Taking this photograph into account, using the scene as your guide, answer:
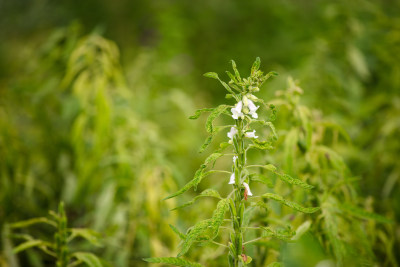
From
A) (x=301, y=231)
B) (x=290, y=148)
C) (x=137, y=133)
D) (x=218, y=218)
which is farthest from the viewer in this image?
(x=137, y=133)

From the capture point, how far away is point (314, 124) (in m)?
1.03

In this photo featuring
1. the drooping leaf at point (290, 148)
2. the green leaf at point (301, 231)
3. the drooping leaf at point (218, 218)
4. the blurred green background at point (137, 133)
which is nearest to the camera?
the drooping leaf at point (218, 218)

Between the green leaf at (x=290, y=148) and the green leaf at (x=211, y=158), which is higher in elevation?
the green leaf at (x=290, y=148)

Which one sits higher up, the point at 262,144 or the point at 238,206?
the point at 262,144

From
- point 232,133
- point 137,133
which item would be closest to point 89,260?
point 232,133

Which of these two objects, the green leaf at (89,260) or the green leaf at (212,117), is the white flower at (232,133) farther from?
the green leaf at (89,260)

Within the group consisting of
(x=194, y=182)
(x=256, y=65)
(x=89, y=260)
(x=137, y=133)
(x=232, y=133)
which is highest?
(x=137, y=133)

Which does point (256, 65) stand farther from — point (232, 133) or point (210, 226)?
point (210, 226)

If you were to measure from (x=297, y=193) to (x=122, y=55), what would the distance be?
3090mm

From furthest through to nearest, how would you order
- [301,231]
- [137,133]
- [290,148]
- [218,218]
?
[137,133] < [290,148] < [301,231] < [218,218]

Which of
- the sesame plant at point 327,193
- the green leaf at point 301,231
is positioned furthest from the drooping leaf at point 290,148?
the green leaf at point 301,231

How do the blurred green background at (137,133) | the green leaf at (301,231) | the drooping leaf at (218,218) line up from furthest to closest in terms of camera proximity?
the blurred green background at (137,133) < the green leaf at (301,231) < the drooping leaf at (218,218)

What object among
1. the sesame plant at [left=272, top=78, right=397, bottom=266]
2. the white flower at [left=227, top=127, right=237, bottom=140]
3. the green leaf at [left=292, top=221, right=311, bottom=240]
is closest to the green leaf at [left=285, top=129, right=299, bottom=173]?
the sesame plant at [left=272, top=78, right=397, bottom=266]

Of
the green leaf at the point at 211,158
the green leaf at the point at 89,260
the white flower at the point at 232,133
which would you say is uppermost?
the white flower at the point at 232,133
